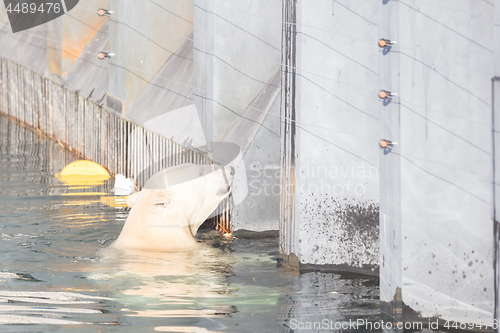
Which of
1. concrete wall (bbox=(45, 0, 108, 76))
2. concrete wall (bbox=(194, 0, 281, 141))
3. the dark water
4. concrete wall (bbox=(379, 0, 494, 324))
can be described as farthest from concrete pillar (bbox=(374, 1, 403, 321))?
concrete wall (bbox=(45, 0, 108, 76))

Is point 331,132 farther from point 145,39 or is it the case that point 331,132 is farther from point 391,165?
point 145,39

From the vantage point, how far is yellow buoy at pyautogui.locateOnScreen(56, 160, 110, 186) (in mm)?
13586

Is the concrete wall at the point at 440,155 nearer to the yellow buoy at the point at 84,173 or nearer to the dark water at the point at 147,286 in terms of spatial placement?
the dark water at the point at 147,286

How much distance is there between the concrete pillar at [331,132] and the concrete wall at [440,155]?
5.06 feet

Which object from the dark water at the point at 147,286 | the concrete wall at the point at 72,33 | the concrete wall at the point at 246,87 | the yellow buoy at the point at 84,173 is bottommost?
the dark water at the point at 147,286

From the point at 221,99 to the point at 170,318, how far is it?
4062 mm

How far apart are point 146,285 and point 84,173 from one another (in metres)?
6.66

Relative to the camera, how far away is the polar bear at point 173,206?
8969 millimetres

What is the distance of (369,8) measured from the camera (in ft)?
26.0

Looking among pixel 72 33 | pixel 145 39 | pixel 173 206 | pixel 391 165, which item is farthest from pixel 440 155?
pixel 72 33

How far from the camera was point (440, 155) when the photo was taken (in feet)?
20.6

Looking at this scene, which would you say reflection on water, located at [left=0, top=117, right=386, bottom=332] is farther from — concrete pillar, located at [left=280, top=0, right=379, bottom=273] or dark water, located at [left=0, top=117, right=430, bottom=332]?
concrete pillar, located at [left=280, top=0, right=379, bottom=273]

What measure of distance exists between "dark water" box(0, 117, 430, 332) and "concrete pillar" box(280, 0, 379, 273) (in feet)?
1.18

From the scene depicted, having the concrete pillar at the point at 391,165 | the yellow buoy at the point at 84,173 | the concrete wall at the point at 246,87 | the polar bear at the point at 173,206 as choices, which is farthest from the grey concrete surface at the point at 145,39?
the concrete pillar at the point at 391,165
